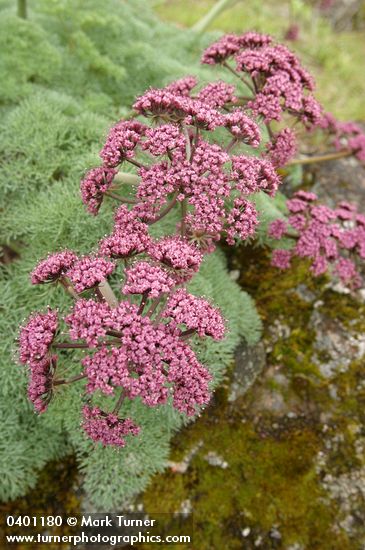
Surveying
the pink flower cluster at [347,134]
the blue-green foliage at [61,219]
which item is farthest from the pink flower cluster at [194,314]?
the pink flower cluster at [347,134]

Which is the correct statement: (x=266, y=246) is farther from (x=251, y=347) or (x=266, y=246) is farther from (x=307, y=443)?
(x=307, y=443)

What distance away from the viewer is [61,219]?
486 cm

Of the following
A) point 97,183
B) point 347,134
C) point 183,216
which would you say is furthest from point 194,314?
point 347,134

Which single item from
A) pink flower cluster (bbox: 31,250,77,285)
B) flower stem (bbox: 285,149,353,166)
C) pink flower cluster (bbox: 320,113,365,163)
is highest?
pink flower cluster (bbox: 320,113,365,163)

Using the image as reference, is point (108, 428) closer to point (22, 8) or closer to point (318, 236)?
A: point (318, 236)

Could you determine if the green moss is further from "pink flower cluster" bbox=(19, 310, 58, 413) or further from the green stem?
the green stem

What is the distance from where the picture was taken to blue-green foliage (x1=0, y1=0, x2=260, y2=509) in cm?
462

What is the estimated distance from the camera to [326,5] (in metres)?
12.3

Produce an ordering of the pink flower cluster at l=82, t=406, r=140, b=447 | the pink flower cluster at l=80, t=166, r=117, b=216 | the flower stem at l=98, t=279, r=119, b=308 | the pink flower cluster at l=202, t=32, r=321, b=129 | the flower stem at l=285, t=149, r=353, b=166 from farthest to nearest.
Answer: the flower stem at l=285, t=149, r=353, b=166
the pink flower cluster at l=202, t=32, r=321, b=129
the pink flower cluster at l=80, t=166, r=117, b=216
the flower stem at l=98, t=279, r=119, b=308
the pink flower cluster at l=82, t=406, r=140, b=447

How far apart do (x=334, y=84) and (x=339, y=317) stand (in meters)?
6.76

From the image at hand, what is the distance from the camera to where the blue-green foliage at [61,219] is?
4621 millimetres

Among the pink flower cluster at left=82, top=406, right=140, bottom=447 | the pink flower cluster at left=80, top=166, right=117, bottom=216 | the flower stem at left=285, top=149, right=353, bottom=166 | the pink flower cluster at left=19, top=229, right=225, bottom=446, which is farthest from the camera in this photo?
the flower stem at left=285, top=149, right=353, bottom=166

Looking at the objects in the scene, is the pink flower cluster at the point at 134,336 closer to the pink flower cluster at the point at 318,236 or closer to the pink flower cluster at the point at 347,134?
the pink flower cluster at the point at 318,236

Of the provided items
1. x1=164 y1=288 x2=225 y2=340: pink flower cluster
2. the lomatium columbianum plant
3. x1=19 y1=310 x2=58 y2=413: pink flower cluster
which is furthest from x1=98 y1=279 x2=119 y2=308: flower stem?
x1=164 y1=288 x2=225 y2=340: pink flower cluster
